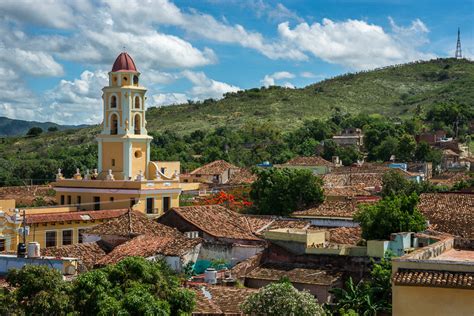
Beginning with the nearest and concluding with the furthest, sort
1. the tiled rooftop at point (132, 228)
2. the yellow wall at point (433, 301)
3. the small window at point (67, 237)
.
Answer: the yellow wall at point (433, 301) → the tiled rooftop at point (132, 228) → the small window at point (67, 237)

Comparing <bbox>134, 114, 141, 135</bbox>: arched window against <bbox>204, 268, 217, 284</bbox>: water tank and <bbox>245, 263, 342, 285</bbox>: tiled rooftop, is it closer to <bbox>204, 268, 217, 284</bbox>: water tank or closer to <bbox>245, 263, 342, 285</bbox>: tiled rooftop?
<bbox>245, 263, 342, 285</bbox>: tiled rooftop

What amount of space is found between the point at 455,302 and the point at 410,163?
58188 mm

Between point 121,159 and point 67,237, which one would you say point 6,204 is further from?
point 121,159

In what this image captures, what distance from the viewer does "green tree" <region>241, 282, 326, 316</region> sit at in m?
16.8

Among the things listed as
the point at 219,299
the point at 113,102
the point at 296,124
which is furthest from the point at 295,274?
the point at 296,124

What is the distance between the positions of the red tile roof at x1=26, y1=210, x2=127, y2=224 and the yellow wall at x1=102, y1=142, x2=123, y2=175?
175 inches

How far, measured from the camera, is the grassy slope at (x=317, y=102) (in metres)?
109

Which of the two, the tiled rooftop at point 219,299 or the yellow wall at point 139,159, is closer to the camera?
the tiled rooftop at point 219,299

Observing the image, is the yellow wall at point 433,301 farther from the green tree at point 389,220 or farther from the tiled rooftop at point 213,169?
the tiled rooftop at point 213,169

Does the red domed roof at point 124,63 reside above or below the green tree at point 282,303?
above

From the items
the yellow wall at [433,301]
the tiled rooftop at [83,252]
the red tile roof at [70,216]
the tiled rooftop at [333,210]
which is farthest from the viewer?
the tiled rooftop at [333,210]

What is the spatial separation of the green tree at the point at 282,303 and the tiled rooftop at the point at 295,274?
605 cm

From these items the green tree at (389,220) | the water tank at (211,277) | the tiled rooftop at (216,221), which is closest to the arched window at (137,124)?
the tiled rooftop at (216,221)

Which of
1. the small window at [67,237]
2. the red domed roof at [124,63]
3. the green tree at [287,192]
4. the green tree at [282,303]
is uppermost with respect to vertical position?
the red domed roof at [124,63]
